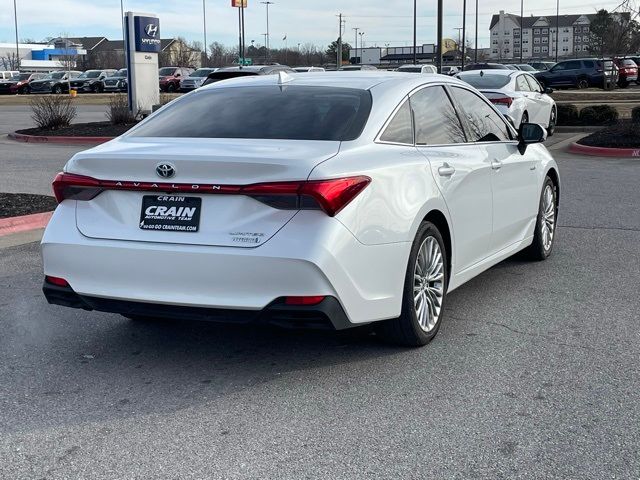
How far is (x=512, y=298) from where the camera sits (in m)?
6.45

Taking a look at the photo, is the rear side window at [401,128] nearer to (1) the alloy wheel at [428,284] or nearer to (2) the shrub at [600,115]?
(1) the alloy wheel at [428,284]

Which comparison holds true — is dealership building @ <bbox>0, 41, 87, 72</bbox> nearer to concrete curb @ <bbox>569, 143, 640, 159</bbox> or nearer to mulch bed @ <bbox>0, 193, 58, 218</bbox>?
concrete curb @ <bbox>569, 143, 640, 159</bbox>

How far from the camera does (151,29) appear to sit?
83.5ft

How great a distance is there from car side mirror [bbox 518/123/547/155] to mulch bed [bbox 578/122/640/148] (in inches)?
436

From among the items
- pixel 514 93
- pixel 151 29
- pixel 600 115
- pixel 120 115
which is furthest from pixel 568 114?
pixel 151 29

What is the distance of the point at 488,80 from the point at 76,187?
14622 mm

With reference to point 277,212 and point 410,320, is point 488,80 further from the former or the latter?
point 277,212

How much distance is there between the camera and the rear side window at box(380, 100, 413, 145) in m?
5.16

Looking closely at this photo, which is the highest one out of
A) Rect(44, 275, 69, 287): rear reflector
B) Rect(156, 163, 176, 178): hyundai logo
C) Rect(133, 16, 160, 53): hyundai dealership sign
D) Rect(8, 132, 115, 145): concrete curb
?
Rect(133, 16, 160, 53): hyundai dealership sign

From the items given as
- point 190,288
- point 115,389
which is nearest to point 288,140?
point 190,288

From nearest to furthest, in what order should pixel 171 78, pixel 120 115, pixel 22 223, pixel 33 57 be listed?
pixel 22 223 < pixel 120 115 < pixel 171 78 < pixel 33 57

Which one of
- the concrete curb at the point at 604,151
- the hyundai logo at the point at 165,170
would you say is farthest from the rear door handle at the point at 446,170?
the concrete curb at the point at 604,151

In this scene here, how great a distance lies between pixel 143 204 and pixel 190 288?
0.54 m

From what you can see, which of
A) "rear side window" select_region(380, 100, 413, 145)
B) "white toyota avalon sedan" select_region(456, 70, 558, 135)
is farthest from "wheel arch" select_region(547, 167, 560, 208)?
"white toyota avalon sedan" select_region(456, 70, 558, 135)
